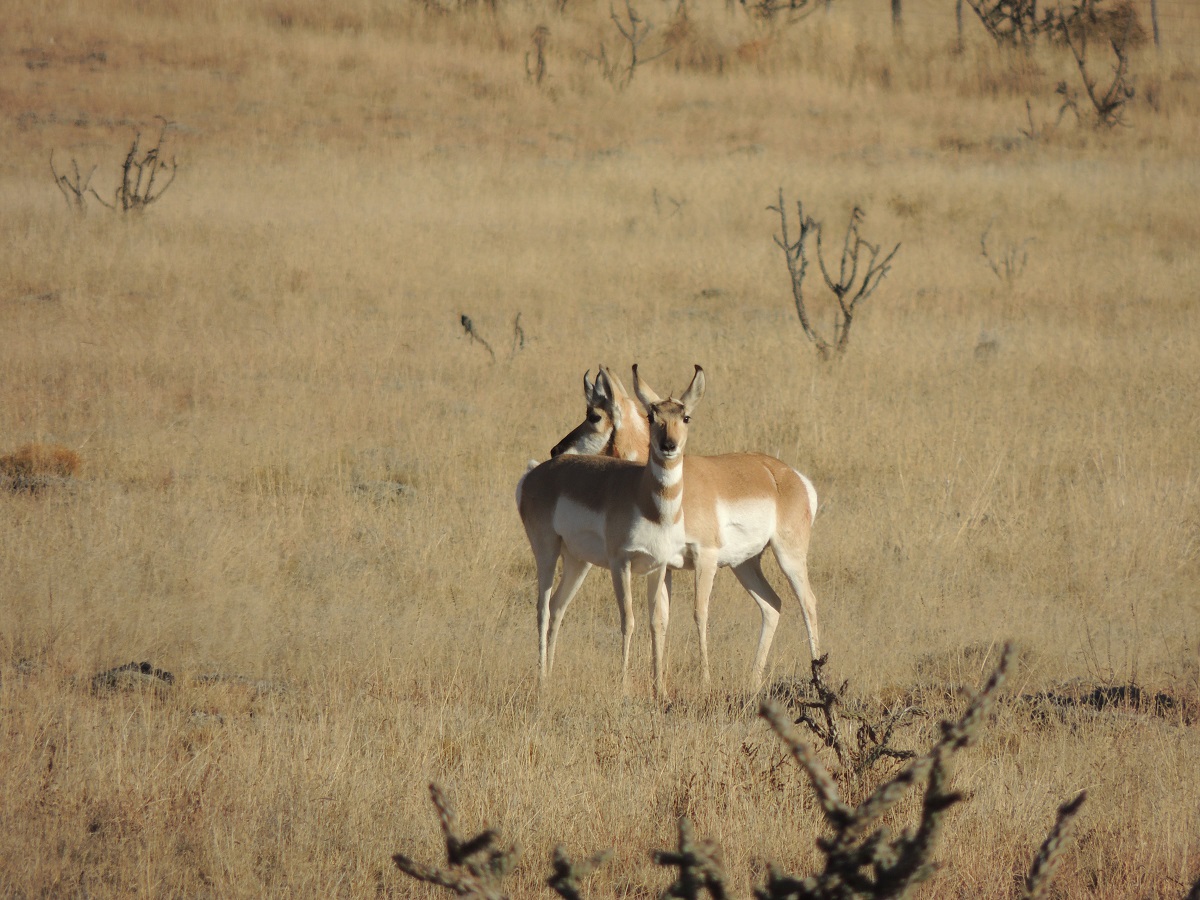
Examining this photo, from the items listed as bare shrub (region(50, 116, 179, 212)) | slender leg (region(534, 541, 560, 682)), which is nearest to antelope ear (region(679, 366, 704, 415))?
slender leg (region(534, 541, 560, 682))

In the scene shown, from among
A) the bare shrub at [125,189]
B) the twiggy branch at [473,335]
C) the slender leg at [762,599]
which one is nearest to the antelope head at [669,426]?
the slender leg at [762,599]

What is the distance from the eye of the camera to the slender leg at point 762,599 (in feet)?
21.0

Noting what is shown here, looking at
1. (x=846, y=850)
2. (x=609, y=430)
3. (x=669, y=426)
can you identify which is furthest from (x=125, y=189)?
(x=846, y=850)

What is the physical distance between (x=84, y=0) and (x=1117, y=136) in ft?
77.8

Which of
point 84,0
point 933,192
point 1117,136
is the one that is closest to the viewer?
point 933,192

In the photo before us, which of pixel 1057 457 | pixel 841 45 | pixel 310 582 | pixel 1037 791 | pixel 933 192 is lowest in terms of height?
pixel 1037 791

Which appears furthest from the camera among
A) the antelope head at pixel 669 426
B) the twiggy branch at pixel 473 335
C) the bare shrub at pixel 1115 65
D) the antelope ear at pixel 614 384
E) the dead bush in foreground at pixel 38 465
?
the bare shrub at pixel 1115 65

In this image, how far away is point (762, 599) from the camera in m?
6.70

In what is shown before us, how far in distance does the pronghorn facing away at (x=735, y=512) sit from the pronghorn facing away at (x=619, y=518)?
0.17 metres

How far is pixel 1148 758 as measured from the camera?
16.3 ft

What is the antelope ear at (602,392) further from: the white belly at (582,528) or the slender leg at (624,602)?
the slender leg at (624,602)

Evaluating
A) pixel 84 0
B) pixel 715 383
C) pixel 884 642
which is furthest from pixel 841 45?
pixel 884 642

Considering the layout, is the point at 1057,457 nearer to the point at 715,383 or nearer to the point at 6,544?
Result: the point at 715,383

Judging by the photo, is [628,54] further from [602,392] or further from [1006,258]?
[602,392]
